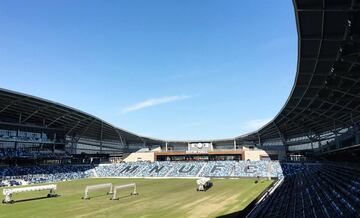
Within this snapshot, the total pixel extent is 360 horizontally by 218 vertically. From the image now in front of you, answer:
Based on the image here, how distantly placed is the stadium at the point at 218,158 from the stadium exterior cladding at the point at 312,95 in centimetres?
11

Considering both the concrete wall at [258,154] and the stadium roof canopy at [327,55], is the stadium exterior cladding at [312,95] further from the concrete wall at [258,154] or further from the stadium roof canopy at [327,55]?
the concrete wall at [258,154]

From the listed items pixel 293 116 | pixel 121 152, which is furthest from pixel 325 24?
pixel 121 152

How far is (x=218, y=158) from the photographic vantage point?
4459 inches

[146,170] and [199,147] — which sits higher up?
[199,147]

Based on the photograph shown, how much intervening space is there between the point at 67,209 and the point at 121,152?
270 ft

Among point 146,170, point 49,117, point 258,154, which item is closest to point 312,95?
point 146,170

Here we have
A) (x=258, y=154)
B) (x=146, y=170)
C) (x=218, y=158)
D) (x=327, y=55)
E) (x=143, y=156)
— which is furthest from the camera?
(x=143, y=156)

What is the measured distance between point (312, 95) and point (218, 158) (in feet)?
238

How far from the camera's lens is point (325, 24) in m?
22.9

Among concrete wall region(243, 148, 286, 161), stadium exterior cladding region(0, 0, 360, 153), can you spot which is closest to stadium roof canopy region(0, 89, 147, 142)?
stadium exterior cladding region(0, 0, 360, 153)

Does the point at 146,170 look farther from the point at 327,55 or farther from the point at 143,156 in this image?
the point at 327,55

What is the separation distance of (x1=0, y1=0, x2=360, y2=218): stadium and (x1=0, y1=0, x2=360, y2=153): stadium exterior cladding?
0.35 feet

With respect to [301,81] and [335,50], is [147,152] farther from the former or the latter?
[335,50]

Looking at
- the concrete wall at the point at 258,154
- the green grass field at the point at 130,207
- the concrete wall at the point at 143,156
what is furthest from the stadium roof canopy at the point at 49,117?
the concrete wall at the point at 258,154
